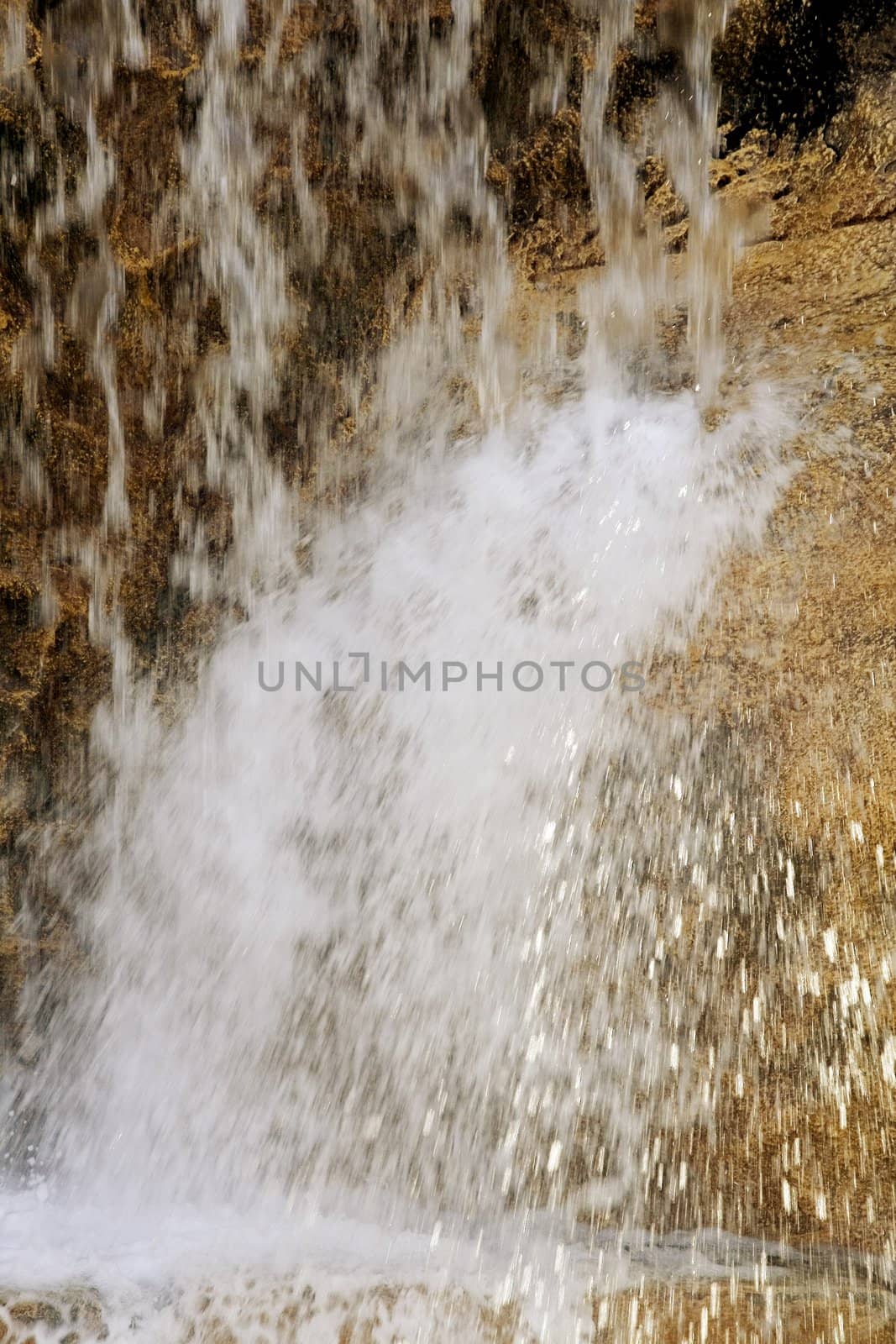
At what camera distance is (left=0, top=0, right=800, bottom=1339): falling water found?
86.0 inches

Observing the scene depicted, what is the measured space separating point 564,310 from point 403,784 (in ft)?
4.26

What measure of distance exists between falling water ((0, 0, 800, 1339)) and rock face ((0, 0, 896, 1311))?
0.13ft

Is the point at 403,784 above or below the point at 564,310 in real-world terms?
below

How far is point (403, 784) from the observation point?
8.02 feet

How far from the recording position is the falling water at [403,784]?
2186 millimetres

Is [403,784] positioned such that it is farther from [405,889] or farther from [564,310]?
[564,310]

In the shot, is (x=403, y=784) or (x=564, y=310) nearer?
(x=403, y=784)

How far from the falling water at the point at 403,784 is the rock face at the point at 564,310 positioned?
0.13 ft

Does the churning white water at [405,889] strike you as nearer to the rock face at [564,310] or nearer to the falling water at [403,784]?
the falling water at [403,784]

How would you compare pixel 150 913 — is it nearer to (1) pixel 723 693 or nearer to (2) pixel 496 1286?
(2) pixel 496 1286

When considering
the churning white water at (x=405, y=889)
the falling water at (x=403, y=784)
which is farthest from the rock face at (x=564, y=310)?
the churning white water at (x=405, y=889)

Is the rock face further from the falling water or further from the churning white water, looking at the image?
the churning white water

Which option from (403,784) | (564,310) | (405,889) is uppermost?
(564,310)

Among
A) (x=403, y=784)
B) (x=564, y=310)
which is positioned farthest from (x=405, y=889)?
(x=564, y=310)
